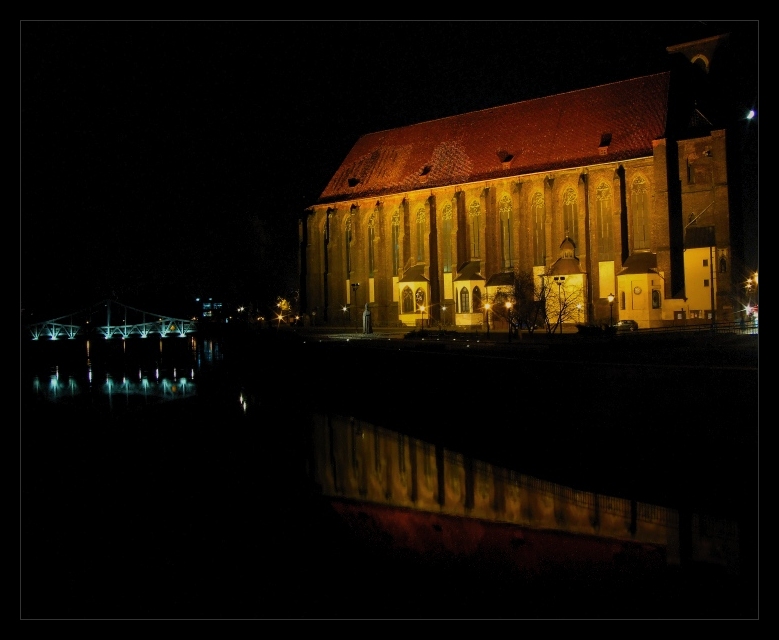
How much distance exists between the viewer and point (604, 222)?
4541 cm

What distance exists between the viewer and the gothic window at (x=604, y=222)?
45.1 meters

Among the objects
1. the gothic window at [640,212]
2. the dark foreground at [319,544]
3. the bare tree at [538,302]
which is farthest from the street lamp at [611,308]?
the dark foreground at [319,544]

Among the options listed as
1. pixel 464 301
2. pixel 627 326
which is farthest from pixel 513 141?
pixel 627 326

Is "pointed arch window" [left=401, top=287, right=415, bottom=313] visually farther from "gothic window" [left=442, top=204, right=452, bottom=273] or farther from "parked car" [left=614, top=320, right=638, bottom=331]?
"parked car" [left=614, top=320, right=638, bottom=331]

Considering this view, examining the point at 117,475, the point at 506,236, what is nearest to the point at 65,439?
the point at 117,475

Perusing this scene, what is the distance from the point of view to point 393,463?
18734mm

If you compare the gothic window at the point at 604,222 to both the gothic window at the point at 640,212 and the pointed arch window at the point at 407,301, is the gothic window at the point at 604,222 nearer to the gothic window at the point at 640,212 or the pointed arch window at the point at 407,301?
the gothic window at the point at 640,212

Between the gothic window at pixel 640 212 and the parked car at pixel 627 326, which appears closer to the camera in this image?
the parked car at pixel 627 326

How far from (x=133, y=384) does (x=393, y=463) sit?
2539cm

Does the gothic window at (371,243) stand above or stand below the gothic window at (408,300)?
above

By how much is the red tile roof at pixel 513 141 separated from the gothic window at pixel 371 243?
2144mm

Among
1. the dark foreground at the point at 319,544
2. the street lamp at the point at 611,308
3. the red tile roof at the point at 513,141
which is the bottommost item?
the dark foreground at the point at 319,544

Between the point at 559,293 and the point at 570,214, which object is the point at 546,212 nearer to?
the point at 570,214

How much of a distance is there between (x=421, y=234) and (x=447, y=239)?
2.50 m
